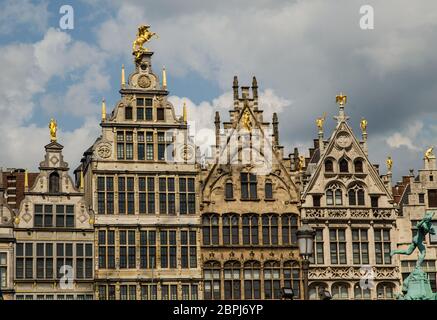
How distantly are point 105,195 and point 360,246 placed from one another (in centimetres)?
1341

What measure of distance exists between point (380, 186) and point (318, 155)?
146 inches

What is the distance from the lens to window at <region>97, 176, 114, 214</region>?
158 ft

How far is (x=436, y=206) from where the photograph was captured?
52250 mm

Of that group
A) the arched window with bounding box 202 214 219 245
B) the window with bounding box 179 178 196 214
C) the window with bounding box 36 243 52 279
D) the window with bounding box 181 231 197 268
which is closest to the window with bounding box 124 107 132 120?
the window with bounding box 179 178 196 214

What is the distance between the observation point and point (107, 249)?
158 ft

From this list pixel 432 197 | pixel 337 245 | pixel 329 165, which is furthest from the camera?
pixel 432 197

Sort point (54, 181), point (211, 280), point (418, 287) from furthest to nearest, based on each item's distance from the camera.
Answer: point (211, 280) < point (54, 181) < point (418, 287)

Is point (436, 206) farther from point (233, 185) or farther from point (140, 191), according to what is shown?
point (140, 191)

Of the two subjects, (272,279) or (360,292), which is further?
(360,292)

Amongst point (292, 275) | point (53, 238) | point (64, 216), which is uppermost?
point (64, 216)

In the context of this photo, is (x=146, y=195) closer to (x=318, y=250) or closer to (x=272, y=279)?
(x=272, y=279)

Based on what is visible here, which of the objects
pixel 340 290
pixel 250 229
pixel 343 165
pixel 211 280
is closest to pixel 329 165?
pixel 343 165

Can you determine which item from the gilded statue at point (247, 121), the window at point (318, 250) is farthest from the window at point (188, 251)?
the gilded statue at point (247, 121)
